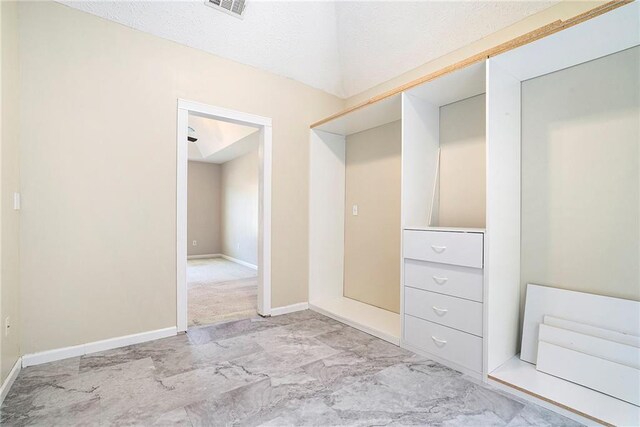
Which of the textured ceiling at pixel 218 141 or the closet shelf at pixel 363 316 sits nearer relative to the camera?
the closet shelf at pixel 363 316

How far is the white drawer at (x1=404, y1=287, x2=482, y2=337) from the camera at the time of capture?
6.35 feet

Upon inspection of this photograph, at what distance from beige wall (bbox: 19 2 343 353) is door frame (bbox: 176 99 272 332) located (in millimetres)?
56

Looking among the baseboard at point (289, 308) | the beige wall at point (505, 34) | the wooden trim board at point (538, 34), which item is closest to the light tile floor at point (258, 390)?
the baseboard at point (289, 308)

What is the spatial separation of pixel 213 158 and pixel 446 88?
602 centimetres

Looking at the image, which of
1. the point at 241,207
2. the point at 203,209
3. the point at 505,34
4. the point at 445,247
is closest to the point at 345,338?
the point at 445,247

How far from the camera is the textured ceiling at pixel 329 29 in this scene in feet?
7.59

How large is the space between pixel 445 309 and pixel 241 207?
216 inches

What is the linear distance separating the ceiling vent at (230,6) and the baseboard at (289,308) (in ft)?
9.21

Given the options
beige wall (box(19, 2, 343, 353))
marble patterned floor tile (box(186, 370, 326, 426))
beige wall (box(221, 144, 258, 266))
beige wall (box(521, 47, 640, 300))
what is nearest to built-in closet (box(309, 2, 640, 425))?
beige wall (box(521, 47, 640, 300))

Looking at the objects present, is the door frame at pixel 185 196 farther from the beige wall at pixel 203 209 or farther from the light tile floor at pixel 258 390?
the beige wall at pixel 203 209

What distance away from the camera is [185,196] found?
266 centimetres

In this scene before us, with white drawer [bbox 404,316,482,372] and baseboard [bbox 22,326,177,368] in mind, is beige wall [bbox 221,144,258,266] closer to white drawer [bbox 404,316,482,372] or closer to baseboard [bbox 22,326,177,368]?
baseboard [bbox 22,326,177,368]

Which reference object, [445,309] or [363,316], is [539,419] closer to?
[445,309]

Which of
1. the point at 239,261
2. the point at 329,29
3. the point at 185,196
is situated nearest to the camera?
the point at 185,196
